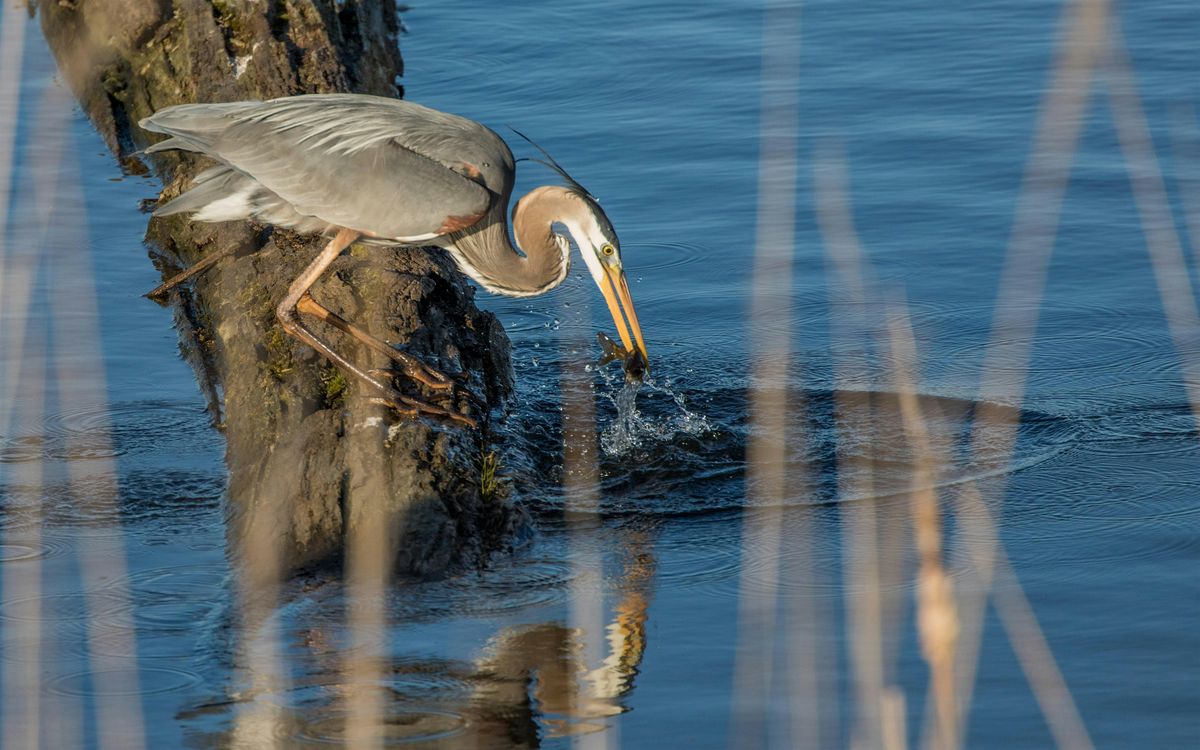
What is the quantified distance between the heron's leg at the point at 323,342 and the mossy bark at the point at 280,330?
0.06 m

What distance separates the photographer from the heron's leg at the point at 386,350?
5.17m

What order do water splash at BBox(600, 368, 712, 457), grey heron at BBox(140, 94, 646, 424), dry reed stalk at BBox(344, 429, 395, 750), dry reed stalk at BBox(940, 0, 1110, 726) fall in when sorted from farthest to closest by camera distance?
1. water splash at BBox(600, 368, 712, 457)
2. grey heron at BBox(140, 94, 646, 424)
3. dry reed stalk at BBox(344, 429, 395, 750)
4. dry reed stalk at BBox(940, 0, 1110, 726)

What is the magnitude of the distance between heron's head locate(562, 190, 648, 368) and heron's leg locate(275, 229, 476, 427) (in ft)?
2.83

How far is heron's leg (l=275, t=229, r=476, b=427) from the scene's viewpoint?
16.0 ft

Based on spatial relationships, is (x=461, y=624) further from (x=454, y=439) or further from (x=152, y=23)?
(x=152, y=23)

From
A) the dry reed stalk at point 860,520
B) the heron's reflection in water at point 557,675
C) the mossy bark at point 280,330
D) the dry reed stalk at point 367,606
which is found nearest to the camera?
the dry reed stalk at point 860,520

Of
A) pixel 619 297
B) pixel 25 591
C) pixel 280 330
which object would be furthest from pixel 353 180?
pixel 25 591

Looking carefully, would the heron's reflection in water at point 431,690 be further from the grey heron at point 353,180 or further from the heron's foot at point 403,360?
the grey heron at point 353,180

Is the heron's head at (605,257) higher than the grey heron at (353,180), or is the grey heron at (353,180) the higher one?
the grey heron at (353,180)

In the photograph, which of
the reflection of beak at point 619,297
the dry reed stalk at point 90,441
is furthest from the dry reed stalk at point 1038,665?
the dry reed stalk at point 90,441

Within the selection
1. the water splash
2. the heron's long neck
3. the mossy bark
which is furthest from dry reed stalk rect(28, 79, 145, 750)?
the water splash

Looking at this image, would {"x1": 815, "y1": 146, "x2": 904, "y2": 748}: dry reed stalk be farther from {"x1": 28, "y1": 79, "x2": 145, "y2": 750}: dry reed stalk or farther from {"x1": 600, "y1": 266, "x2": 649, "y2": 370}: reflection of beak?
{"x1": 28, "y1": 79, "x2": 145, "y2": 750}: dry reed stalk

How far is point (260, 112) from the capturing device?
5770 mm

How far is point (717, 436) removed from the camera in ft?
19.9
